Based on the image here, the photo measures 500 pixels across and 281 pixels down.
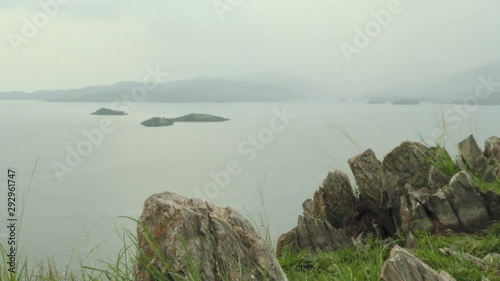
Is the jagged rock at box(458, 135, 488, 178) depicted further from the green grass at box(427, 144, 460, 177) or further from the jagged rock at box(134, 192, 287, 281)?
the jagged rock at box(134, 192, 287, 281)

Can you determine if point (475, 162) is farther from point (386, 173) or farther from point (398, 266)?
point (398, 266)

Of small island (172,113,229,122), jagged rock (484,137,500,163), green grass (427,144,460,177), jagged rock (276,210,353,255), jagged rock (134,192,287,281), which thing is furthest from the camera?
small island (172,113,229,122)

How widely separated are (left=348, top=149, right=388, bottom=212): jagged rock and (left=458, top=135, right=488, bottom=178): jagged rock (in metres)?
1.37

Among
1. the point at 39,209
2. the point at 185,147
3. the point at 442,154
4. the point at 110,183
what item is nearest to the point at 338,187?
the point at 442,154

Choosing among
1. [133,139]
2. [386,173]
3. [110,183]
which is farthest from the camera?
[133,139]

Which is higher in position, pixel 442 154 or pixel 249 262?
pixel 442 154

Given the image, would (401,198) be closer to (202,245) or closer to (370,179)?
(370,179)

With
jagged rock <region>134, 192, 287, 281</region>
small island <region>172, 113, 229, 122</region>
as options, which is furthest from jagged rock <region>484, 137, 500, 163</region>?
small island <region>172, 113, 229, 122</region>

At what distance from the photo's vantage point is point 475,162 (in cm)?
686

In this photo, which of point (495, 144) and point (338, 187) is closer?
point (338, 187)

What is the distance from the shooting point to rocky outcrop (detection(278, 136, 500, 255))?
559cm

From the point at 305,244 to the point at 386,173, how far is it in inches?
55.7

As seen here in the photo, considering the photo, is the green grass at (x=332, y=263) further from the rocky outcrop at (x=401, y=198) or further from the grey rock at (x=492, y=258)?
the rocky outcrop at (x=401, y=198)

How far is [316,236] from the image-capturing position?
5.79 metres
